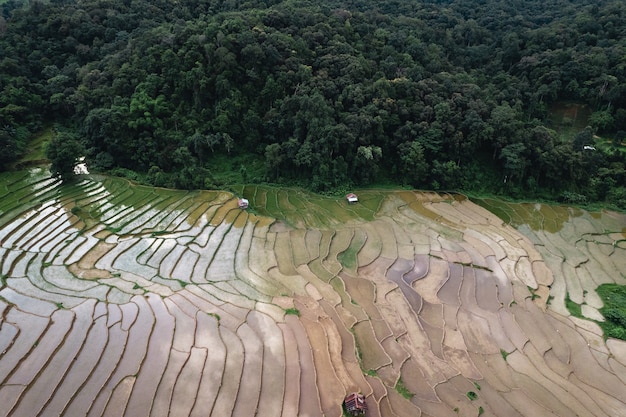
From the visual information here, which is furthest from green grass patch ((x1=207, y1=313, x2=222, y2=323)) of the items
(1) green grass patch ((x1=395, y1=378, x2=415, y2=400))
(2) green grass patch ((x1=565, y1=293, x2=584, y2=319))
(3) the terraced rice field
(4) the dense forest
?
(2) green grass patch ((x1=565, y1=293, x2=584, y2=319))

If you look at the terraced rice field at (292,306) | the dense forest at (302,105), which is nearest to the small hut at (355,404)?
the terraced rice field at (292,306)

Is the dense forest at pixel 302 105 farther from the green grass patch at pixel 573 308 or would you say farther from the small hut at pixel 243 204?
the green grass patch at pixel 573 308

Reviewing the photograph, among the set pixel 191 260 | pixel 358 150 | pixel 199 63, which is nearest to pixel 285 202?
pixel 358 150

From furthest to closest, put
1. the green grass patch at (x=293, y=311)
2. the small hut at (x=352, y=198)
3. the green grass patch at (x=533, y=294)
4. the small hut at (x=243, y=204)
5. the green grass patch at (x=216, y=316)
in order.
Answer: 1. the small hut at (x=352, y=198)
2. the small hut at (x=243, y=204)
3. the green grass patch at (x=533, y=294)
4. the green grass patch at (x=293, y=311)
5. the green grass patch at (x=216, y=316)

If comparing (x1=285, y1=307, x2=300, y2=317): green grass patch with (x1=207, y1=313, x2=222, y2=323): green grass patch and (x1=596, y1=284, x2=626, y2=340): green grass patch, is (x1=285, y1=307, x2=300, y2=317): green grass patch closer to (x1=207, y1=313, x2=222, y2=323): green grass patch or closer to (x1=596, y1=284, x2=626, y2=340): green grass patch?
(x1=207, y1=313, x2=222, y2=323): green grass patch

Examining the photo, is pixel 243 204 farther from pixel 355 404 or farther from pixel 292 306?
pixel 355 404

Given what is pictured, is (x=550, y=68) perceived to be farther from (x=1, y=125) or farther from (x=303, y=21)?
(x=1, y=125)

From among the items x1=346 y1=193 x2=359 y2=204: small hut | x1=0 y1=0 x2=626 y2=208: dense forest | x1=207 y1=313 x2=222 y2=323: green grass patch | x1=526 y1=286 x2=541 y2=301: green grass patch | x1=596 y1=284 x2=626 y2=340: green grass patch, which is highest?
x1=0 y1=0 x2=626 y2=208: dense forest
